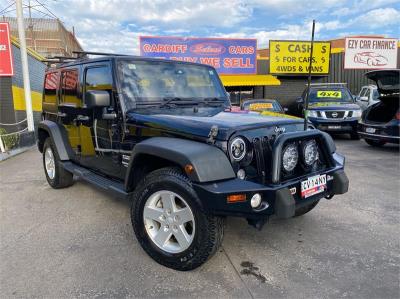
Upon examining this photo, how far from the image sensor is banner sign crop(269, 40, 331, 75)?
18.9 m

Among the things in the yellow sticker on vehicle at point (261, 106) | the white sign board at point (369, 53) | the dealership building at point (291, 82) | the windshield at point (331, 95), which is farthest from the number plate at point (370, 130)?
the white sign board at point (369, 53)

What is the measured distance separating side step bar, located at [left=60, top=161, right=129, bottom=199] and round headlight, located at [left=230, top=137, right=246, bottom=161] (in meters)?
1.29

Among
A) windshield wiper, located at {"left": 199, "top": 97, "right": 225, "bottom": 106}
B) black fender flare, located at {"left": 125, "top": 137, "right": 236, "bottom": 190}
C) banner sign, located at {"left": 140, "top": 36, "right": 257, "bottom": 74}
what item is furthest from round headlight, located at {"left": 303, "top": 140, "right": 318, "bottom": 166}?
banner sign, located at {"left": 140, "top": 36, "right": 257, "bottom": 74}

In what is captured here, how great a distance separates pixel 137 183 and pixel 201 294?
4.26ft

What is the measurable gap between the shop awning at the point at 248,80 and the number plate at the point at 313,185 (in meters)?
14.5

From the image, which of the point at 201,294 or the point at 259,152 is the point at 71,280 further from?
the point at 259,152

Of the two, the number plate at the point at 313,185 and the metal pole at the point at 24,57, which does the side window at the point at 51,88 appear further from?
the metal pole at the point at 24,57

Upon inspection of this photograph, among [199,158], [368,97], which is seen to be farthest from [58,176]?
[368,97]

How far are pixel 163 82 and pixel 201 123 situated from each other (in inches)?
48.8

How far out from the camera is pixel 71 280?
9.77ft

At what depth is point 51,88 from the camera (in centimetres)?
575

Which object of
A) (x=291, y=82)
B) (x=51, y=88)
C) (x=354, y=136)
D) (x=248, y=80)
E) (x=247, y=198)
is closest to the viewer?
(x=247, y=198)

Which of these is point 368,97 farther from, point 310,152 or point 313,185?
point 313,185

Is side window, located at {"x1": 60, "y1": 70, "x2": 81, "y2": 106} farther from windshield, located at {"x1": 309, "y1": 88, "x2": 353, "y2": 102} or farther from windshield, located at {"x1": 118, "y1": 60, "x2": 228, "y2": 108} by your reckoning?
windshield, located at {"x1": 309, "y1": 88, "x2": 353, "y2": 102}
